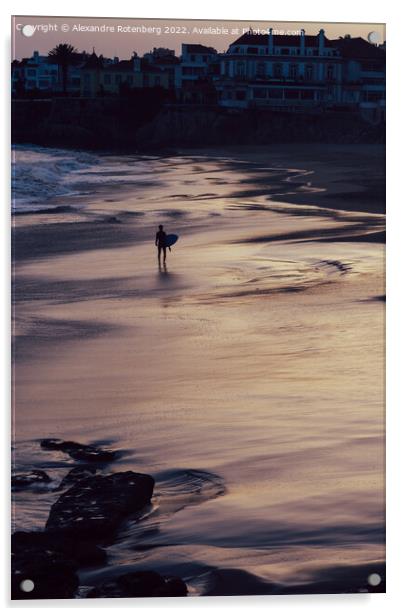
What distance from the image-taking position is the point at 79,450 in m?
6.93

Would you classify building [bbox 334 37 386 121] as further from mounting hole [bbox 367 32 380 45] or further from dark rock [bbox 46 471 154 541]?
dark rock [bbox 46 471 154 541]

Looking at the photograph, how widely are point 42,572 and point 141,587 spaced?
0.51 m

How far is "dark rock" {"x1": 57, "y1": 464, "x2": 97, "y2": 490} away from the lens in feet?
22.4

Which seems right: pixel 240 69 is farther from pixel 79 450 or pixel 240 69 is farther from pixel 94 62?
pixel 79 450

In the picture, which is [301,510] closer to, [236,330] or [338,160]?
[236,330]

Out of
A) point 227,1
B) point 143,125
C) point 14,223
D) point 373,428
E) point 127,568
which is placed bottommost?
point 127,568

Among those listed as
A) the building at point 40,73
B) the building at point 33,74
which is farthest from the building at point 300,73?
the building at point 33,74

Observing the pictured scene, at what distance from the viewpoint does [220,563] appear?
6.68m

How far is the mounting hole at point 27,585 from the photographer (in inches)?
263

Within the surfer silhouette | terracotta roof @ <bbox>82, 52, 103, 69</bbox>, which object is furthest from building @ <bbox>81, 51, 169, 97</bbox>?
the surfer silhouette

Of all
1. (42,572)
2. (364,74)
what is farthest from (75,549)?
(364,74)

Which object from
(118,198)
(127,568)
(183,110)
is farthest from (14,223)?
(127,568)

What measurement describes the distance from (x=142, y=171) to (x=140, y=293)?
75cm

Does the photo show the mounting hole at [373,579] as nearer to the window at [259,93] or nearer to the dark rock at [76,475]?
the dark rock at [76,475]
